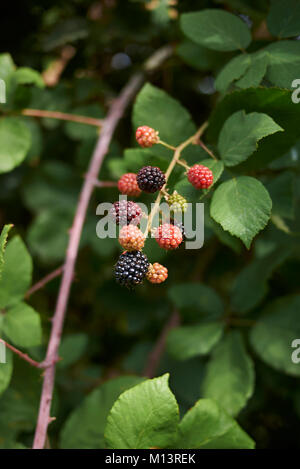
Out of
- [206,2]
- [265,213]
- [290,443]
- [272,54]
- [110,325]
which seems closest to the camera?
[265,213]

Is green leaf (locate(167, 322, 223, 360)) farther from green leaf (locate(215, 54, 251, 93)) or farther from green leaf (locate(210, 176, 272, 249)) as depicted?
green leaf (locate(215, 54, 251, 93))

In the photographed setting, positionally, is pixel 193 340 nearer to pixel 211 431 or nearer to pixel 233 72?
pixel 211 431

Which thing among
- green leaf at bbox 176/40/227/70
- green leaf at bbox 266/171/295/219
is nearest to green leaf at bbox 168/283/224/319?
green leaf at bbox 266/171/295/219

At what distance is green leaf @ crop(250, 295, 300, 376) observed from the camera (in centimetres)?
89

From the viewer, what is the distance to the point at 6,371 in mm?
709

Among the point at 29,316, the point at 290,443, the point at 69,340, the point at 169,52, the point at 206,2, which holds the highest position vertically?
the point at 206,2

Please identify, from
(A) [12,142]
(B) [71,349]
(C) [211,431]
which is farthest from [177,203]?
(B) [71,349]

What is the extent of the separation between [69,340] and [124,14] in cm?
91

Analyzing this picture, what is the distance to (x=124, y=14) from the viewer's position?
3.90 feet

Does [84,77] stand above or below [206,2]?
below

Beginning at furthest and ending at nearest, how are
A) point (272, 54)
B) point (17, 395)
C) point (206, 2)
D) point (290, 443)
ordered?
point (290, 443), point (206, 2), point (17, 395), point (272, 54)

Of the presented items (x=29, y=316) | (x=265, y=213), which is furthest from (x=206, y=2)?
(x=29, y=316)

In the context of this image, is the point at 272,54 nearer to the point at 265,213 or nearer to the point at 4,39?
the point at 265,213

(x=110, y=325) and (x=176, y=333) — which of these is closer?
(x=176, y=333)
